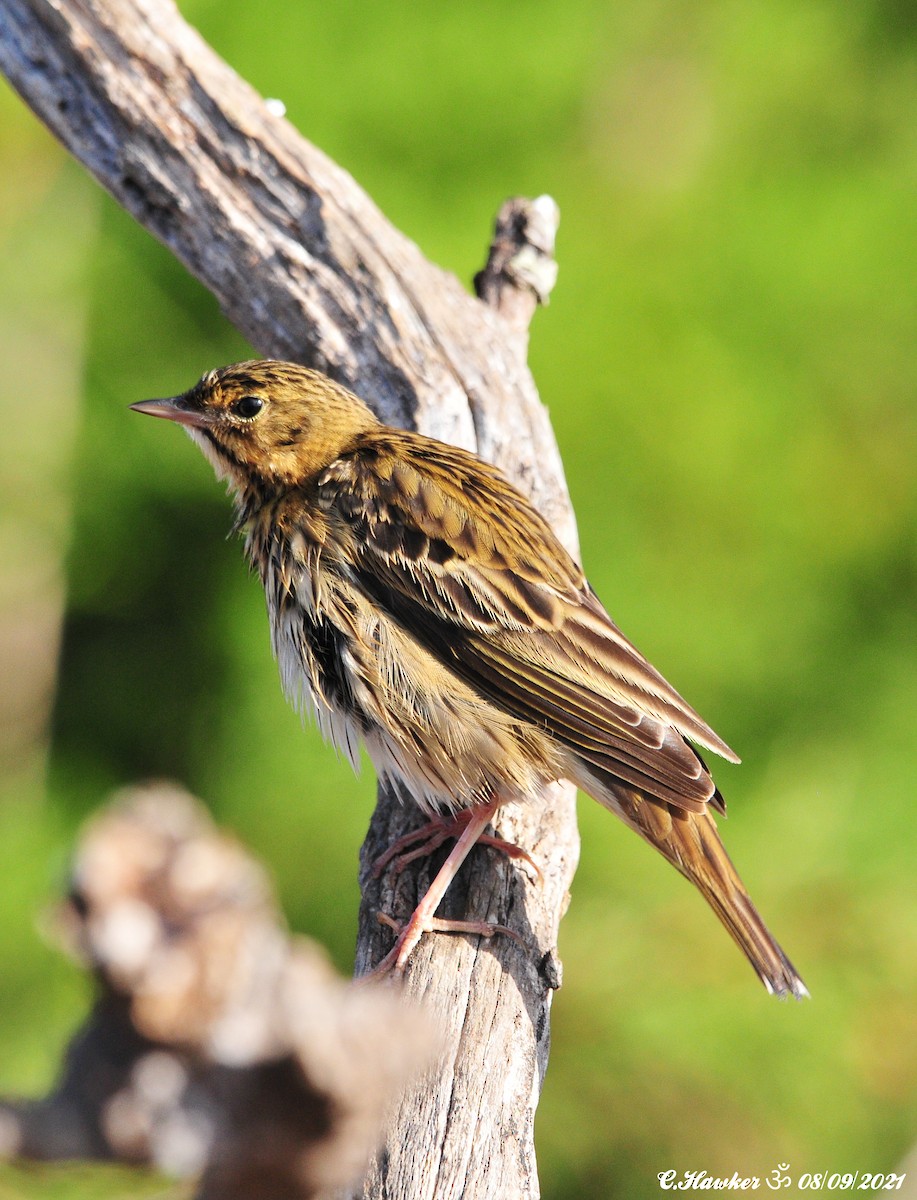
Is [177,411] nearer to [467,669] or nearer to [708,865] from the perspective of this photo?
[467,669]

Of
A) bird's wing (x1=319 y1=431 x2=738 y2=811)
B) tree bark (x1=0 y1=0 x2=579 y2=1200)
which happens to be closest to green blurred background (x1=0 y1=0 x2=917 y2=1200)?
tree bark (x1=0 y1=0 x2=579 y2=1200)

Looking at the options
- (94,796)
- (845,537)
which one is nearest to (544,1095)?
(94,796)

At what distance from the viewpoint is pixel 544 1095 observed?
13.3 ft

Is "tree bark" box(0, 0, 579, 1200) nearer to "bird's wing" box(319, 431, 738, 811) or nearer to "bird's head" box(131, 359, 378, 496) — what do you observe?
"bird's head" box(131, 359, 378, 496)

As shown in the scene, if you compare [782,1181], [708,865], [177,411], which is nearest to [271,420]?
[177,411]

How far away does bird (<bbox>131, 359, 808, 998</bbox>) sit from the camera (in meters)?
2.88

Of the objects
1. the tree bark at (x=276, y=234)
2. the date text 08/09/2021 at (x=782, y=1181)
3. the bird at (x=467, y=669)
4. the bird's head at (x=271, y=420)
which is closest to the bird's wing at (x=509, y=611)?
the bird at (x=467, y=669)

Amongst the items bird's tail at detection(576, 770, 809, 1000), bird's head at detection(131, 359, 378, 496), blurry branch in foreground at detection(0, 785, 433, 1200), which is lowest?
blurry branch in foreground at detection(0, 785, 433, 1200)

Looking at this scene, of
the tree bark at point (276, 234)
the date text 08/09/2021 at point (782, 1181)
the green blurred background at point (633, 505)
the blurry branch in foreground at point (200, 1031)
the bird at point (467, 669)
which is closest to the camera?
the blurry branch in foreground at point (200, 1031)

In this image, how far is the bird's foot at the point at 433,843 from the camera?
3.04m

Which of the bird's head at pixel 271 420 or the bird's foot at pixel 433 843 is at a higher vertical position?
the bird's head at pixel 271 420

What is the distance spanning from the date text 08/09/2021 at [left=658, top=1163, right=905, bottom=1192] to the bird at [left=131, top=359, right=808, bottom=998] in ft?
4.37

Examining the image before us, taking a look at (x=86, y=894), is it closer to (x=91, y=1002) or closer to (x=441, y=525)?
(x=91, y=1002)

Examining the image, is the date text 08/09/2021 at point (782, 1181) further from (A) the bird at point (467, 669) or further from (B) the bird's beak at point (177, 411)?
(B) the bird's beak at point (177, 411)
